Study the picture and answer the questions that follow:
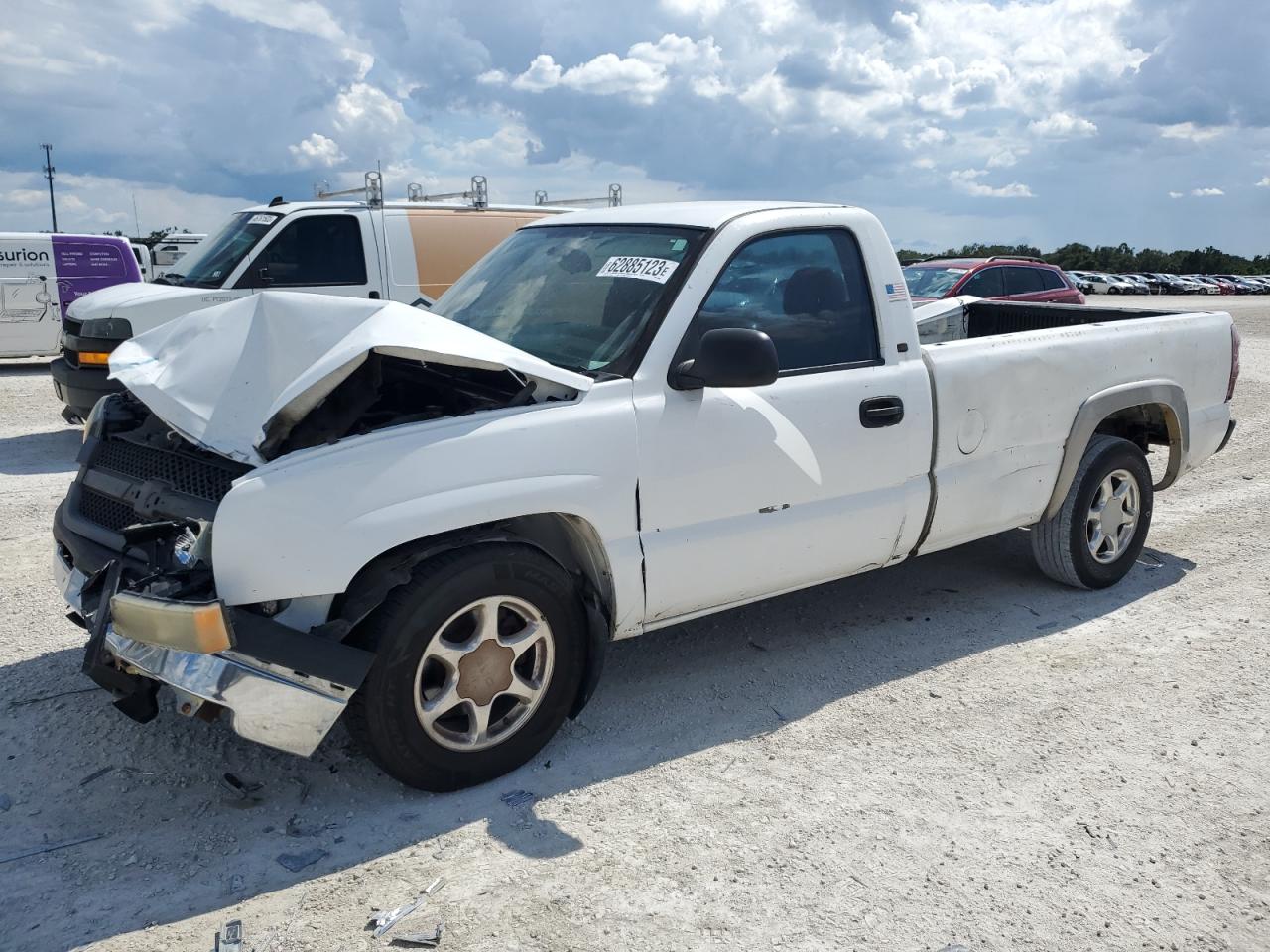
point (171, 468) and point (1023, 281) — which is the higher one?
point (1023, 281)

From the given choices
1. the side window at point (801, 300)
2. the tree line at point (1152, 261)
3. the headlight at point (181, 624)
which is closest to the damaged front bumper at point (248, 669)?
the headlight at point (181, 624)

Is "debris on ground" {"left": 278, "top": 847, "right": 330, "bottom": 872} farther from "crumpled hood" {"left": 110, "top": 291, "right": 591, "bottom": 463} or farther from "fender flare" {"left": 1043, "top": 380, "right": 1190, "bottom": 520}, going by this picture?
"fender flare" {"left": 1043, "top": 380, "right": 1190, "bottom": 520}

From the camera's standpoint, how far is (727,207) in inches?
169

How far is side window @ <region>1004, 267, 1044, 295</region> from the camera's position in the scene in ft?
50.4

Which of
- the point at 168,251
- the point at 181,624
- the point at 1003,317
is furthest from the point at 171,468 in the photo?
the point at 168,251

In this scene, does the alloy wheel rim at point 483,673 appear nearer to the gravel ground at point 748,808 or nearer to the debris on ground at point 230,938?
the gravel ground at point 748,808

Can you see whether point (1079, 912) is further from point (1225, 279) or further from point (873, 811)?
point (1225, 279)

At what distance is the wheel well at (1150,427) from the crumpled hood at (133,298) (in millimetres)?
7048

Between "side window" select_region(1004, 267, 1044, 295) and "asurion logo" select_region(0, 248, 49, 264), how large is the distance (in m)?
13.0

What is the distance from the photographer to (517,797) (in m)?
3.50

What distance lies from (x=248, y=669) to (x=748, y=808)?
1640 mm

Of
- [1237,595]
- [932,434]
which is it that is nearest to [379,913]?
[932,434]

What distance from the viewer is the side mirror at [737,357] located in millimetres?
3520

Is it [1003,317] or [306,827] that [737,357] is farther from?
[1003,317]
